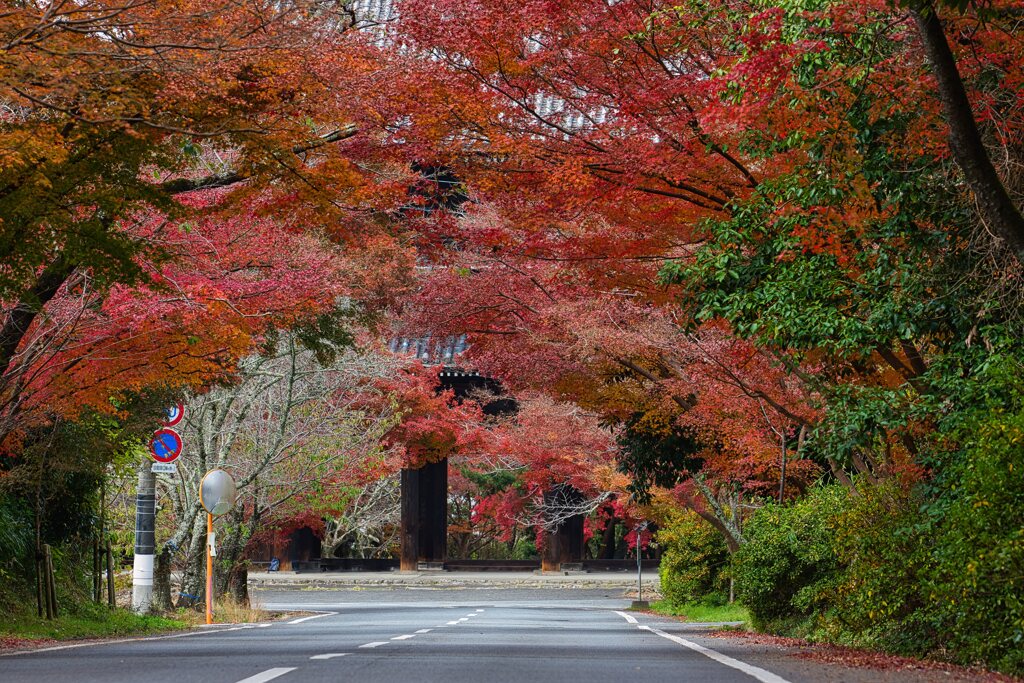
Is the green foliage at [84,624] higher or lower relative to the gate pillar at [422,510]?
lower

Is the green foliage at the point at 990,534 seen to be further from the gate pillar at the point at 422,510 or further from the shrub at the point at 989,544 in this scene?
the gate pillar at the point at 422,510

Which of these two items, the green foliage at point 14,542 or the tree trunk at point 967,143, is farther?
the green foliage at point 14,542

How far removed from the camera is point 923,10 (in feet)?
25.4

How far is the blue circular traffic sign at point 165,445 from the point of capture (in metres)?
18.0

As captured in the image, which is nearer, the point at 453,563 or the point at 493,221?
the point at 493,221

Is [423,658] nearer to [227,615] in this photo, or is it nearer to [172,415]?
[172,415]

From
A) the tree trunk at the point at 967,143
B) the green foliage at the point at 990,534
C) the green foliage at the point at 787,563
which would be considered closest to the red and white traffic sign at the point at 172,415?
the green foliage at the point at 787,563

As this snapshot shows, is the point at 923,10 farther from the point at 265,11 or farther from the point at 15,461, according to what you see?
the point at 15,461

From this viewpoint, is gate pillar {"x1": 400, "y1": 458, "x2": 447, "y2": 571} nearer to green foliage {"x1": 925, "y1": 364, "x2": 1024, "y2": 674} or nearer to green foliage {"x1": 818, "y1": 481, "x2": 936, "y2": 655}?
green foliage {"x1": 818, "y1": 481, "x2": 936, "y2": 655}

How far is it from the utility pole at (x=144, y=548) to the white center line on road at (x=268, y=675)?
10840 millimetres

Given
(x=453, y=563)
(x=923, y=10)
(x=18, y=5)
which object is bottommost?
(x=453, y=563)

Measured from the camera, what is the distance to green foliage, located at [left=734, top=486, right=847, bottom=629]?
15.7m

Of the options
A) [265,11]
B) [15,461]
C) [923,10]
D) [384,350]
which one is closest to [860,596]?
[923,10]

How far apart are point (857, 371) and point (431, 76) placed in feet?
19.3
